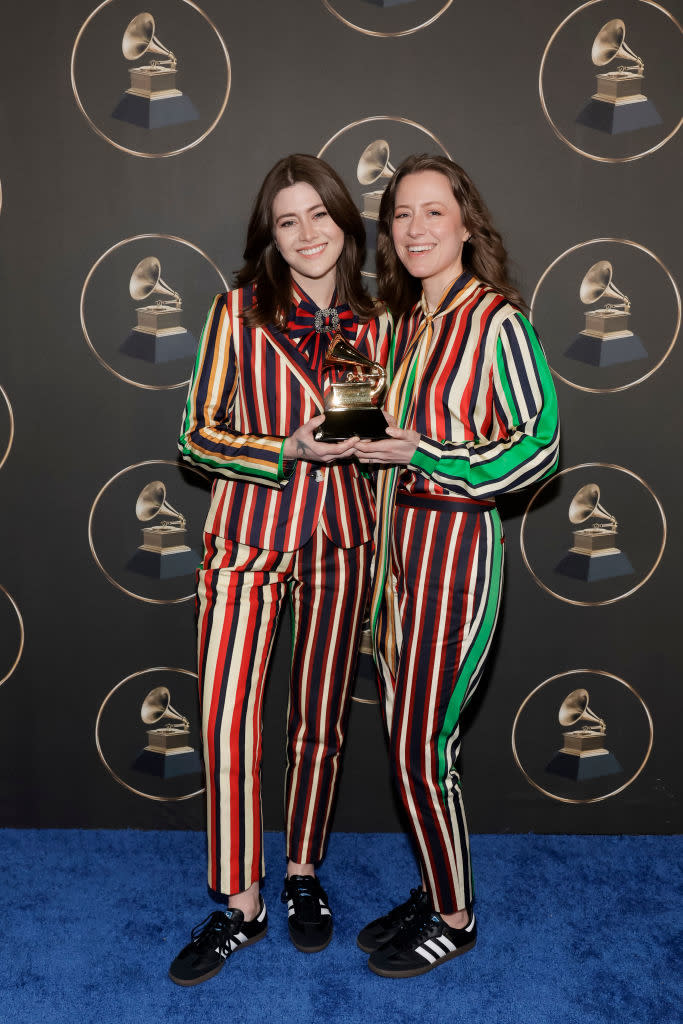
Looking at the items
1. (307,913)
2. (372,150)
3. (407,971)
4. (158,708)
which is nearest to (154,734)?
(158,708)

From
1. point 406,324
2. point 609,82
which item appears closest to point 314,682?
point 406,324

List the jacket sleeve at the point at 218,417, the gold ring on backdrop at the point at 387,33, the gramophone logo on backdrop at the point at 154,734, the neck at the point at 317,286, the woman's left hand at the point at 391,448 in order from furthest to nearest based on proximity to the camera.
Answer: the gramophone logo on backdrop at the point at 154,734 → the gold ring on backdrop at the point at 387,33 → the neck at the point at 317,286 → the jacket sleeve at the point at 218,417 → the woman's left hand at the point at 391,448

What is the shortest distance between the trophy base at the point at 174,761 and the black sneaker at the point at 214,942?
0.48 metres

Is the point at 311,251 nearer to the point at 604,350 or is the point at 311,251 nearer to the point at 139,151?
the point at 139,151

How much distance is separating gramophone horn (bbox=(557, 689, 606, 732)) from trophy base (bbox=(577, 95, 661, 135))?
1452 millimetres

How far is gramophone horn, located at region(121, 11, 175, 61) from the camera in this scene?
2117mm

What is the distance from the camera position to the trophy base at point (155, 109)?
84.7 inches

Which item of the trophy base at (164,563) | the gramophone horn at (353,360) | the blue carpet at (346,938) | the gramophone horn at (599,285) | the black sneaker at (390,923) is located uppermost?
the gramophone horn at (599,285)

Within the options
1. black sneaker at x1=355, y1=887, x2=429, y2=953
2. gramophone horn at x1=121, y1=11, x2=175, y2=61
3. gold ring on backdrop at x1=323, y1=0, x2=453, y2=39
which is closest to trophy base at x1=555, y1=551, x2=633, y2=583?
black sneaker at x1=355, y1=887, x2=429, y2=953

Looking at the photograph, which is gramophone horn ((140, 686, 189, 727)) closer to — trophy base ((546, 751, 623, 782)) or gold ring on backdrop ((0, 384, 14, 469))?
gold ring on backdrop ((0, 384, 14, 469))

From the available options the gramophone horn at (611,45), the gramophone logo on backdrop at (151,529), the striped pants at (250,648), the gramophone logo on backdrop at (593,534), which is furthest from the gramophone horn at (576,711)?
the gramophone horn at (611,45)

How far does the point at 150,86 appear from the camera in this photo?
84.5 inches

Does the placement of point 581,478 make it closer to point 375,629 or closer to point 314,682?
point 375,629

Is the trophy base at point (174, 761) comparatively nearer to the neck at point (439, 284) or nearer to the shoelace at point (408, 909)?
the shoelace at point (408, 909)
